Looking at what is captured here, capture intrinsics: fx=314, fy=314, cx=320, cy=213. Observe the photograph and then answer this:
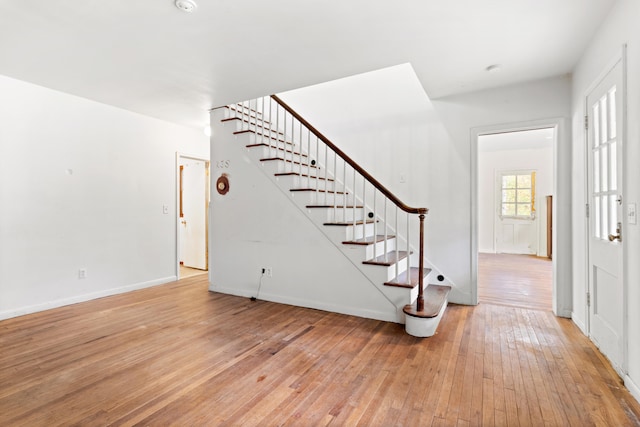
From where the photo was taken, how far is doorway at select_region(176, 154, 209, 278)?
5754mm

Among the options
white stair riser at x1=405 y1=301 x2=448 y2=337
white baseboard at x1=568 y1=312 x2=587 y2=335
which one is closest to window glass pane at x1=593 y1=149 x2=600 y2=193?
white baseboard at x1=568 y1=312 x2=587 y2=335

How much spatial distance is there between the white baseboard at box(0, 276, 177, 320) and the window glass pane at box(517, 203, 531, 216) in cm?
787

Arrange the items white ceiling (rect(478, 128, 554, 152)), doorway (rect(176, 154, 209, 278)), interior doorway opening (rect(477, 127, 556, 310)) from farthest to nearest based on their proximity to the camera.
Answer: interior doorway opening (rect(477, 127, 556, 310)), white ceiling (rect(478, 128, 554, 152)), doorway (rect(176, 154, 209, 278))

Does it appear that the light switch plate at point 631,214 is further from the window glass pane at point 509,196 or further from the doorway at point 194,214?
the window glass pane at point 509,196

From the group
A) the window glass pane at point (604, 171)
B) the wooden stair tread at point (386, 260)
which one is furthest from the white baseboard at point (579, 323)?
the wooden stair tread at point (386, 260)

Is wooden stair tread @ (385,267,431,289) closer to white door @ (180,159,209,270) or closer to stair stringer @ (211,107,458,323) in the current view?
stair stringer @ (211,107,458,323)

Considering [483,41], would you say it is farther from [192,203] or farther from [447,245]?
[192,203]

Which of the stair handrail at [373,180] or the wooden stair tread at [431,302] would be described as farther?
the stair handrail at [373,180]

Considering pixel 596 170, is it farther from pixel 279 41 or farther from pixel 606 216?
pixel 279 41

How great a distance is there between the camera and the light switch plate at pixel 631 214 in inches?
75.5

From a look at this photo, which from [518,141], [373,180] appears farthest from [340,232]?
[518,141]

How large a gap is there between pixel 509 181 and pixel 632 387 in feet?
22.6

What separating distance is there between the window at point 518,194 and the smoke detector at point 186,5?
797 cm

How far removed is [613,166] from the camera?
2.29 metres
